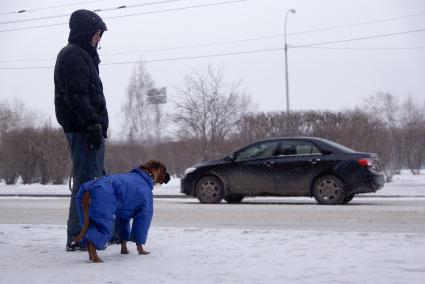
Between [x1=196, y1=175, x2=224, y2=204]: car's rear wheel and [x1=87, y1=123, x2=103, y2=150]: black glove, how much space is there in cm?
818

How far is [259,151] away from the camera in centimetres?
1407

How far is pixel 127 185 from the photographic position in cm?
570

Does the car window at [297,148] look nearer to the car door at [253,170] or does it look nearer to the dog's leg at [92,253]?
the car door at [253,170]

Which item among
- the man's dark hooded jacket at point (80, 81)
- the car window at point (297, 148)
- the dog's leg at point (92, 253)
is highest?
the man's dark hooded jacket at point (80, 81)

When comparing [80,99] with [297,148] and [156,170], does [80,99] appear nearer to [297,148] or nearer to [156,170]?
[156,170]

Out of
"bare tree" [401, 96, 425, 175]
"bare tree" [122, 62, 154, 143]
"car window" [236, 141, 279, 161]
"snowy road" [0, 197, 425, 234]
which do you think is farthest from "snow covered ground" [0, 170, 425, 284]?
"bare tree" [122, 62, 154, 143]

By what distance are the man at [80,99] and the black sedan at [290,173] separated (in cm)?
766

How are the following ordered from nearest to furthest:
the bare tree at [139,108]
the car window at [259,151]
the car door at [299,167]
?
1. the car door at [299,167]
2. the car window at [259,151]
3. the bare tree at [139,108]

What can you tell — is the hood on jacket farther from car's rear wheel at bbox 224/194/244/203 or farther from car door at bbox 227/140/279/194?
car's rear wheel at bbox 224/194/244/203

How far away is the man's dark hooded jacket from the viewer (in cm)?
595

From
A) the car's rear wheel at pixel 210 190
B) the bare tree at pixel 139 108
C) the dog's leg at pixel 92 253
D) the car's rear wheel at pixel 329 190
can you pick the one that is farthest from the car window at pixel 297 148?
the bare tree at pixel 139 108

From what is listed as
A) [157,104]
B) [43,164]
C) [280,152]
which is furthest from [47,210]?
[157,104]

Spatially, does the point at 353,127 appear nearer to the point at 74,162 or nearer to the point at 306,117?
the point at 306,117

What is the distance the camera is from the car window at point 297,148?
44.7ft
